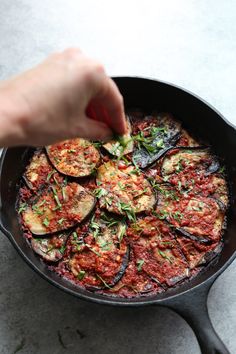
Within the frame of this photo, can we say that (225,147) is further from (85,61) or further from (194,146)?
(85,61)

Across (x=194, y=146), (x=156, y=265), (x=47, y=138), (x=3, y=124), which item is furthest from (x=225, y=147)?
(x=3, y=124)

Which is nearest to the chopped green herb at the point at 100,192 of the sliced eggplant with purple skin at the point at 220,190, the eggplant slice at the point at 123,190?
the eggplant slice at the point at 123,190

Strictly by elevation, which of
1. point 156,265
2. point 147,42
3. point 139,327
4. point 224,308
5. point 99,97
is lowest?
point 139,327

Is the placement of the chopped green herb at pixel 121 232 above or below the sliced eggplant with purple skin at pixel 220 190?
below

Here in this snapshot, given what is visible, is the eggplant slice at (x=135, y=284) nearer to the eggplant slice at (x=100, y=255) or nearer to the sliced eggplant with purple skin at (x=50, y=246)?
the eggplant slice at (x=100, y=255)

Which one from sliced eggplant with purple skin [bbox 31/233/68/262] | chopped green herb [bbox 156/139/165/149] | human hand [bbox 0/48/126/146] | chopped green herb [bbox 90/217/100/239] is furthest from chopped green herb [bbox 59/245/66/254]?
human hand [bbox 0/48/126/146]

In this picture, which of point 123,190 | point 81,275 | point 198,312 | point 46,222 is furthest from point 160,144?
point 198,312
